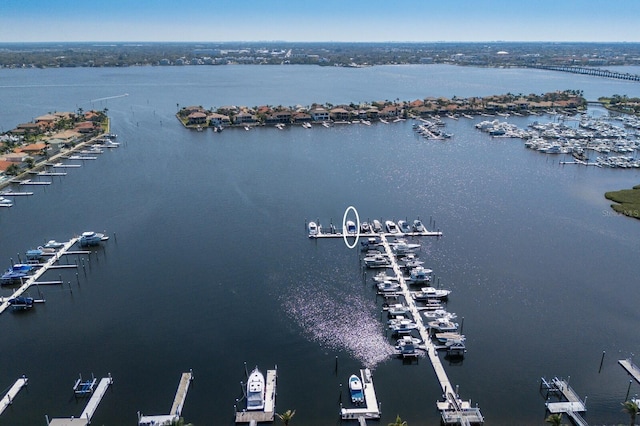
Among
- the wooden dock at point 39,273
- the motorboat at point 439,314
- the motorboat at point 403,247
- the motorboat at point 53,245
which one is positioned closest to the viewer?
the motorboat at point 439,314

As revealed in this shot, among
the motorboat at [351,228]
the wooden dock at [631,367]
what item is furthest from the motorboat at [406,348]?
the motorboat at [351,228]

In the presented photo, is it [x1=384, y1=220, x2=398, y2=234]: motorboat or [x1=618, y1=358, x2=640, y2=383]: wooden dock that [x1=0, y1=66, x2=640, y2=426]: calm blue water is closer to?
[x1=618, y1=358, x2=640, y2=383]: wooden dock

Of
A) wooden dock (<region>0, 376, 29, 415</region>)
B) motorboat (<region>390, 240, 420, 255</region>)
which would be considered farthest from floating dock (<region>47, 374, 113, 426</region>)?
motorboat (<region>390, 240, 420, 255</region>)

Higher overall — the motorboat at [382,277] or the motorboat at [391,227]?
the motorboat at [391,227]

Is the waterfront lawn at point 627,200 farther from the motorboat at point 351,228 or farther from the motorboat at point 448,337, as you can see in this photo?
the motorboat at point 448,337

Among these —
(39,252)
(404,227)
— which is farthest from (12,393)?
(404,227)

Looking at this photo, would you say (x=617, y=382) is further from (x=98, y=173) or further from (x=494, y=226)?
(x=98, y=173)

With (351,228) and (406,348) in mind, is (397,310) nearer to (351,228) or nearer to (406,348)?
(406,348)

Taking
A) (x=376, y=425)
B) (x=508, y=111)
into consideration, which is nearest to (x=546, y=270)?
(x=376, y=425)
